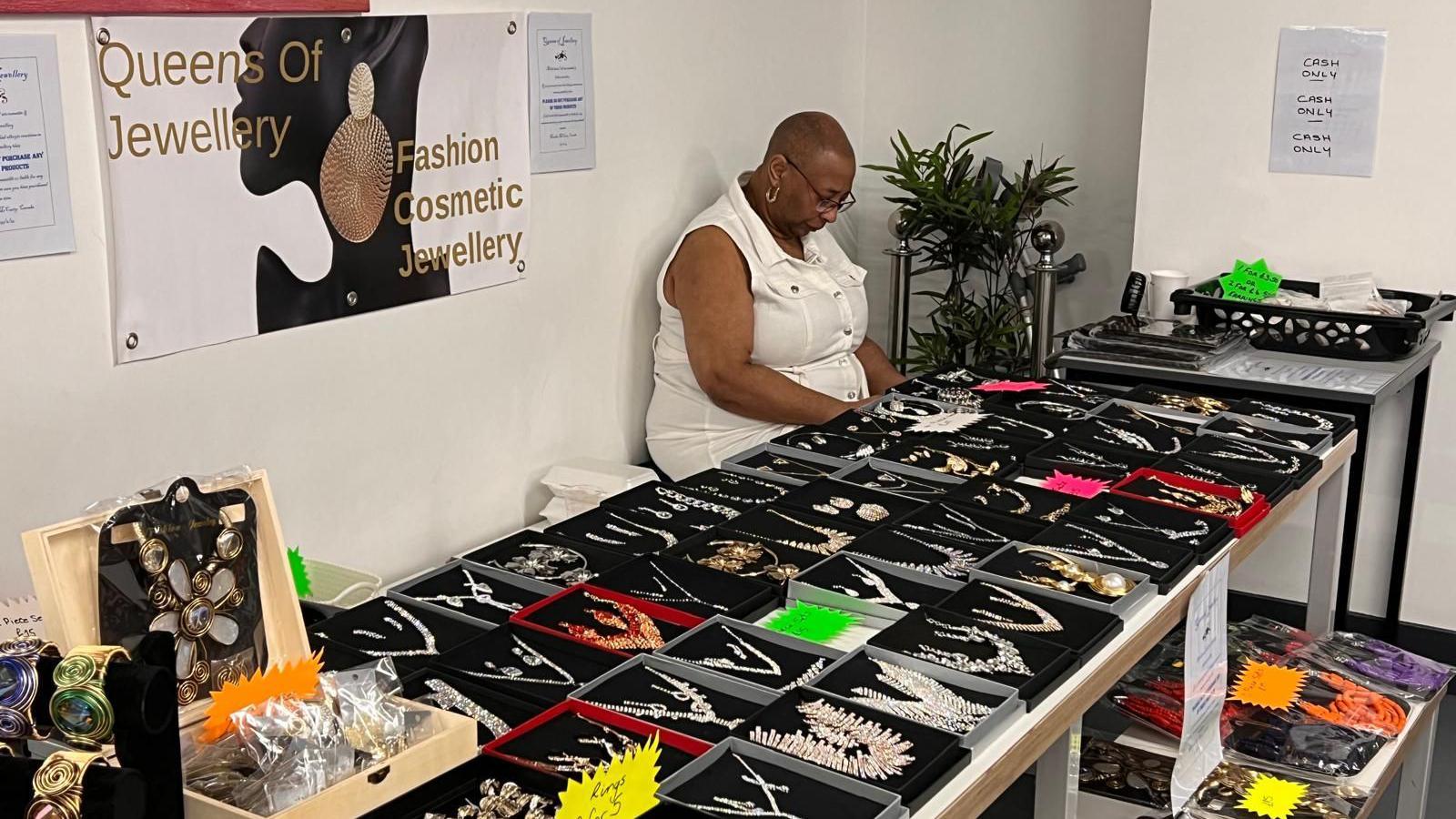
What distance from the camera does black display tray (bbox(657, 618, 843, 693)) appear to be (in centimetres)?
186

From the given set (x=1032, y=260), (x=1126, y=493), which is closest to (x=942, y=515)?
(x=1126, y=493)

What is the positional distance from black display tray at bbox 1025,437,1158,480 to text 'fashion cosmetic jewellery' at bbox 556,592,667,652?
0.97 m

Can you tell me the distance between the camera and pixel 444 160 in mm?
3115

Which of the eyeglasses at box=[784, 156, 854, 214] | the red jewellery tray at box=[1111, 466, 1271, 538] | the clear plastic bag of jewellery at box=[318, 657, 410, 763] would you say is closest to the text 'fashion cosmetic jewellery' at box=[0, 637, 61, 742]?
the clear plastic bag of jewellery at box=[318, 657, 410, 763]

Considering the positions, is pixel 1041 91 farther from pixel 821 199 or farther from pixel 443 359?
pixel 443 359

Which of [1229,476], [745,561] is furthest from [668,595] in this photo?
[1229,476]

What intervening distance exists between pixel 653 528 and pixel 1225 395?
5.70 ft

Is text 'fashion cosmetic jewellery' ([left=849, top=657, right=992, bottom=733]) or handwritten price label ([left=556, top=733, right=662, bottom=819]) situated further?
text 'fashion cosmetic jewellery' ([left=849, top=657, right=992, bottom=733])

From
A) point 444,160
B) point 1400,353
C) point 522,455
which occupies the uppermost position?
point 444,160

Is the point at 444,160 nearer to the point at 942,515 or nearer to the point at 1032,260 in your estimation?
the point at 942,515

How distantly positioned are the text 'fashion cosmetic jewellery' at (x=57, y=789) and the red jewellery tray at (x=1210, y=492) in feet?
5.85

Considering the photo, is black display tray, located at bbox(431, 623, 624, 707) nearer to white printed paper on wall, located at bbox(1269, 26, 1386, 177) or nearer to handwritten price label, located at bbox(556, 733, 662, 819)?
handwritten price label, located at bbox(556, 733, 662, 819)

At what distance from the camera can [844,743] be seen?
66.1 inches

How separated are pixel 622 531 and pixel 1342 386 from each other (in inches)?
74.5
